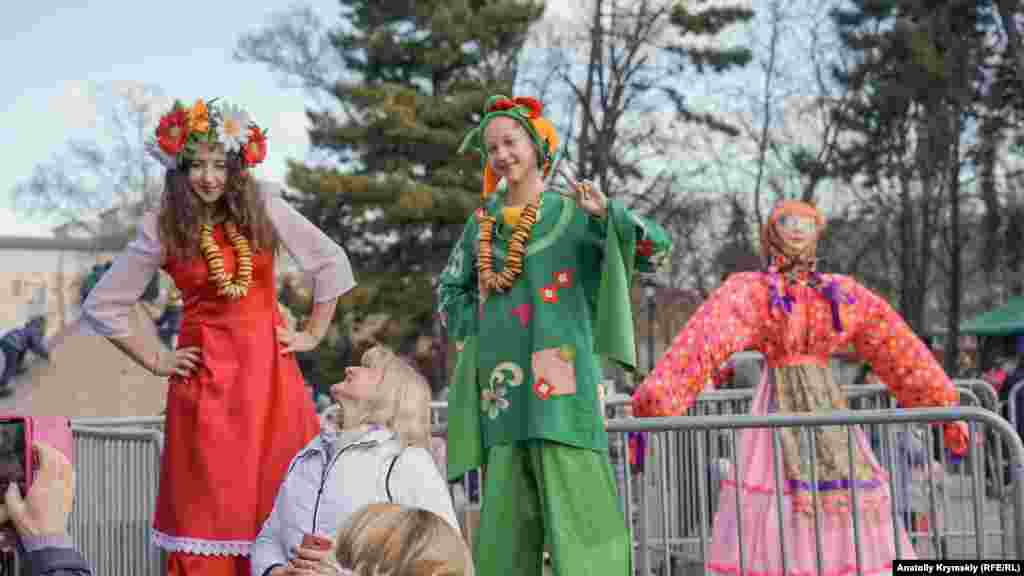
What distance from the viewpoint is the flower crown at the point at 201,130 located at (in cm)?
390

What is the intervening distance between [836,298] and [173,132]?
2828 millimetres

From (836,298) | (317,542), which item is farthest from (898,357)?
(317,542)

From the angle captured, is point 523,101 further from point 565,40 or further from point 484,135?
point 565,40

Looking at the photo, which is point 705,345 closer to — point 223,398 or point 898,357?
point 898,357

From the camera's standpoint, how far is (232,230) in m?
3.91

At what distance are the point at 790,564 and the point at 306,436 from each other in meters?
2.10

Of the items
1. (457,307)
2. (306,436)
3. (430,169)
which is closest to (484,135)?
(457,307)

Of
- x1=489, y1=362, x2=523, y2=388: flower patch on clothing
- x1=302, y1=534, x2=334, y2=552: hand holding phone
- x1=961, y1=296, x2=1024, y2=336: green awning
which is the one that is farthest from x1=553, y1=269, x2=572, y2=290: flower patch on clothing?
x1=961, y1=296, x2=1024, y2=336: green awning

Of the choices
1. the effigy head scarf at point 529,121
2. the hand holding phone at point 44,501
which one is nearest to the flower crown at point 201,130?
the effigy head scarf at point 529,121

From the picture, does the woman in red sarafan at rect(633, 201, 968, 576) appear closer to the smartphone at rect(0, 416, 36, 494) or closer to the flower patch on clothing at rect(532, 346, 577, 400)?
the flower patch on clothing at rect(532, 346, 577, 400)

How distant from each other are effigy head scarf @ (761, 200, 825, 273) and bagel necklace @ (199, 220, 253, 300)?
2481 mm

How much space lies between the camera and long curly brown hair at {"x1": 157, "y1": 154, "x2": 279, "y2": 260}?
3.86 meters

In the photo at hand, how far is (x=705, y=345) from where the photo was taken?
4922mm

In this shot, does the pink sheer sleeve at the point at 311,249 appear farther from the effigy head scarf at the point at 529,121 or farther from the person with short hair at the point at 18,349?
the person with short hair at the point at 18,349
